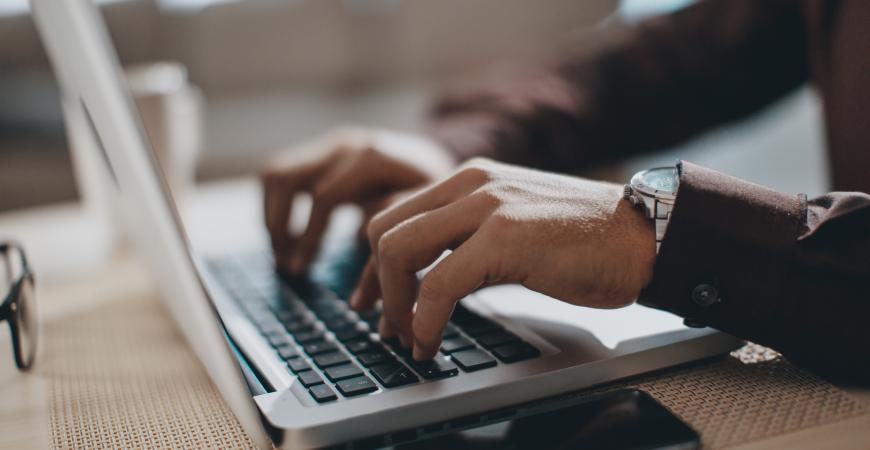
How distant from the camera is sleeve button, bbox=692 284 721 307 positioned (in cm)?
42

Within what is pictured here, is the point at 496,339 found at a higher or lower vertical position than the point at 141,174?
lower

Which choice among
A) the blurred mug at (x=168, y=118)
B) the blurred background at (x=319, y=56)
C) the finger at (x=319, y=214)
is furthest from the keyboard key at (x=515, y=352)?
the blurred background at (x=319, y=56)

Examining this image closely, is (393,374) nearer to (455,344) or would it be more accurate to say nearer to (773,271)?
(455,344)

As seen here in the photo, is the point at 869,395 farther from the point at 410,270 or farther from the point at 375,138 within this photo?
the point at 375,138

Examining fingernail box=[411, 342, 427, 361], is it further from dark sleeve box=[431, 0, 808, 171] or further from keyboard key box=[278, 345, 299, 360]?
dark sleeve box=[431, 0, 808, 171]

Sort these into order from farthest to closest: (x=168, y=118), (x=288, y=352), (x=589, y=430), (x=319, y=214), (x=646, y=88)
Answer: (x=646, y=88)
(x=168, y=118)
(x=319, y=214)
(x=288, y=352)
(x=589, y=430)

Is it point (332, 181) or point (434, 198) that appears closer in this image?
point (434, 198)

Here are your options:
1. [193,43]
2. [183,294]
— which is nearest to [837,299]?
[183,294]

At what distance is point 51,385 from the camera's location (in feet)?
1.63

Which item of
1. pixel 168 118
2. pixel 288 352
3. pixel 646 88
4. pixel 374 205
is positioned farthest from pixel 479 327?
pixel 646 88

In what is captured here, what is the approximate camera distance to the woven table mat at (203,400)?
38 centimetres

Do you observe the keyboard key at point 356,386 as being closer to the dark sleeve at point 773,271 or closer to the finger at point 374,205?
the dark sleeve at point 773,271

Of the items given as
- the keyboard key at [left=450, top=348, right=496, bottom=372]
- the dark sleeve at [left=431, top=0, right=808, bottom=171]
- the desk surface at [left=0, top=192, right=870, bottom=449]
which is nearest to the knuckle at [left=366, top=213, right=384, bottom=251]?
Result: the keyboard key at [left=450, top=348, right=496, bottom=372]

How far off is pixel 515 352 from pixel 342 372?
0.10m
